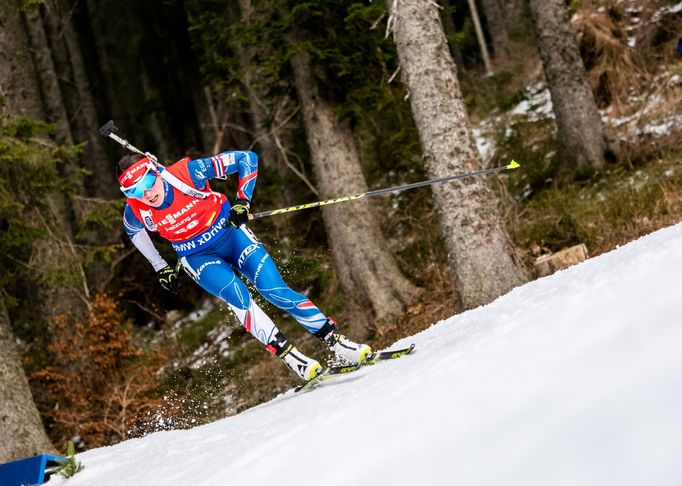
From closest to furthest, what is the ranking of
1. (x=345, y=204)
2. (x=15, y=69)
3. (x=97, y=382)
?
(x=345, y=204) < (x=97, y=382) < (x=15, y=69)

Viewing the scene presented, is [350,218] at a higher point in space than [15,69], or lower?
lower

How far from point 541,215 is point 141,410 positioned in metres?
5.71

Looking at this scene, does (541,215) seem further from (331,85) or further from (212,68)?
(212,68)

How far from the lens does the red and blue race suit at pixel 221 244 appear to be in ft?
21.1

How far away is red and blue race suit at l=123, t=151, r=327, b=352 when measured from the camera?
6.43m

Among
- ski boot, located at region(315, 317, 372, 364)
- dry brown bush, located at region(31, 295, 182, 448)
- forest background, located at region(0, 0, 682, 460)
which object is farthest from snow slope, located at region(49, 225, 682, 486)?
dry brown bush, located at region(31, 295, 182, 448)

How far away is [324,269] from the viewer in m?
11.6

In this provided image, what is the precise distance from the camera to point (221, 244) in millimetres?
6645

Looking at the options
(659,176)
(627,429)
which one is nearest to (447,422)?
(627,429)

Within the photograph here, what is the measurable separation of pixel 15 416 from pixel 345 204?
4.56 m

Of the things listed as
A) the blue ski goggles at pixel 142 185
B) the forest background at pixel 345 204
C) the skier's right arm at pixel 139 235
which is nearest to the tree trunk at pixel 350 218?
the forest background at pixel 345 204

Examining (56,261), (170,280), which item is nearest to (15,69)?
(56,261)

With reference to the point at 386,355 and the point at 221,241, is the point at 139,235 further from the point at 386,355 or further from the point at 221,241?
the point at 386,355

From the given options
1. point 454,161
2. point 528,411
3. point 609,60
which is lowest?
point 528,411
